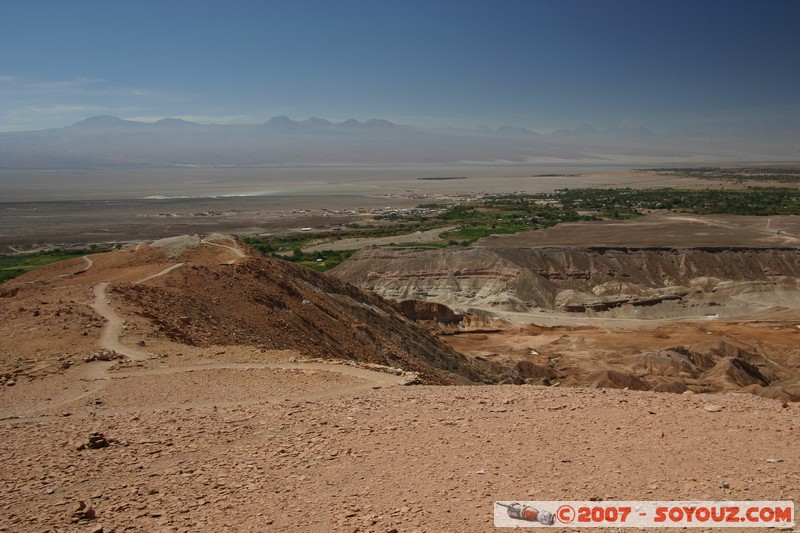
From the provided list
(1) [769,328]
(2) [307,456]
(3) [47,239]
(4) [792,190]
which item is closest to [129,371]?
(2) [307,456]

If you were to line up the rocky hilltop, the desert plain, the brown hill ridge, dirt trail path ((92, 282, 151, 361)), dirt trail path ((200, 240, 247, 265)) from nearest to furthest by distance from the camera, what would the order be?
the desert plain < dirt trail path ((92, 282, 151, 361)) < the brown hill ridge < dirt trail path ((200, 240, 247, 265)) < the rocky hilltop

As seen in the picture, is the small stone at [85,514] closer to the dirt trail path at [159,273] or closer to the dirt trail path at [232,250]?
the dirt trail path at [159,273]

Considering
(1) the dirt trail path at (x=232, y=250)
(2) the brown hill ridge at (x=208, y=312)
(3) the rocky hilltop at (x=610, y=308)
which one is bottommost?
(3) the rocky hilltop at (x=610, y=308)

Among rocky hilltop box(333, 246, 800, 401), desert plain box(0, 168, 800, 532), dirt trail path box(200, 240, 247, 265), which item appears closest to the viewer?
desert plain box(0, 168, 800, 532)

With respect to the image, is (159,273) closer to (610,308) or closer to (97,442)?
(97,442)

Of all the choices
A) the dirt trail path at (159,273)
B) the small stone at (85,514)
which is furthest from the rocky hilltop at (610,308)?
the small stone at (85,514)

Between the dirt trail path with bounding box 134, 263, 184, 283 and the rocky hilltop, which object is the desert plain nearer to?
the dirt trail path with bounding box 134, 263, 184, 283

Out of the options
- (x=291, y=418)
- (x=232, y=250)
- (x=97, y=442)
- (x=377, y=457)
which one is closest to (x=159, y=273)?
(x=232, y=250)

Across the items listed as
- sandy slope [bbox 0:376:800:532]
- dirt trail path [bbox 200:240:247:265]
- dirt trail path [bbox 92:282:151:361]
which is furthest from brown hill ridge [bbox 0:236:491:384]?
sandy slope [bbox 0:376:800:532]
